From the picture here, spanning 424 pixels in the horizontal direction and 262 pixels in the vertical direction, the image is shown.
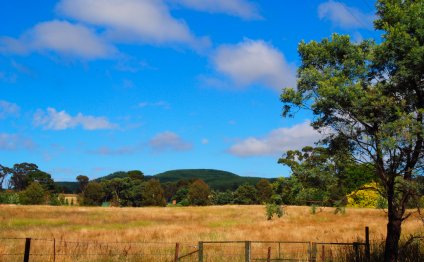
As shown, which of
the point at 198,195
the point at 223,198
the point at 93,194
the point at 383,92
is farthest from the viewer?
the point at 223,198

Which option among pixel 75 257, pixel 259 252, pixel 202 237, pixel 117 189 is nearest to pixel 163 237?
pixel 202 237

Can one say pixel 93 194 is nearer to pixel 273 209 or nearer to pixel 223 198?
pixel 223 198

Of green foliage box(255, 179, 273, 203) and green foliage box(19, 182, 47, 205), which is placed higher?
green foliage box(255, 179, 273, 203)

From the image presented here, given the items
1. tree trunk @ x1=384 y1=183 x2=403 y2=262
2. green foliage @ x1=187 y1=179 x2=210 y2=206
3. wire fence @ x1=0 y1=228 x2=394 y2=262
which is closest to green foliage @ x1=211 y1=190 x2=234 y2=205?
green foliage @ x1=187 y1=179 x2=210 y2=206

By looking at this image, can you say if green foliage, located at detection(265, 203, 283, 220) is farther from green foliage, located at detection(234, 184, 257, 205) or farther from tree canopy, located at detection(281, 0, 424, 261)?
green foliage, located at detection(234, 184, 257, 205)

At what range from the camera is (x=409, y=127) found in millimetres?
11812

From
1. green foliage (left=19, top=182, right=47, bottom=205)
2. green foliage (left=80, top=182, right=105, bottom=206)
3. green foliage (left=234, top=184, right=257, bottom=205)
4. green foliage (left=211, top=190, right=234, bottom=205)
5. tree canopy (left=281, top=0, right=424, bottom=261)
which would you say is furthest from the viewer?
green foliage (left=211, top=190, right=234, bottom=205)

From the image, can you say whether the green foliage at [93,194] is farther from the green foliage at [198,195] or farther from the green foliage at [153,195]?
the green foliage at [198,195]

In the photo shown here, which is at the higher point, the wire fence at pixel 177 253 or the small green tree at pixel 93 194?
the small green tree at pixel 93 194

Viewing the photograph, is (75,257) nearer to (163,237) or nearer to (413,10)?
(163,237)

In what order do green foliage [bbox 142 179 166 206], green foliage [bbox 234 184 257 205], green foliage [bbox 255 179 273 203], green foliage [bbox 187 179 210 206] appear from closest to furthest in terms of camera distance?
green foliage [bbox 142 179 166 206]
green foliage [bbox 187 179 210 206]
green foliage [bbox 255 179 273 203]
green foliage [bbox 234 184 257 205]

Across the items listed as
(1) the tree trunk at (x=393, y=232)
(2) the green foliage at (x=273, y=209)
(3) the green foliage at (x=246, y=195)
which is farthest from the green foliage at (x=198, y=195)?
(1) the tree trunk at (x=393, y=232)

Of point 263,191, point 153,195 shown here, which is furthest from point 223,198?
point 153,195

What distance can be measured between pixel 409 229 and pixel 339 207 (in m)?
14.8
